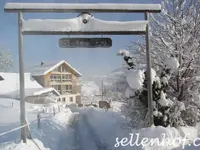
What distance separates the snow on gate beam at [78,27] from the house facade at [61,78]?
26552 millimetres

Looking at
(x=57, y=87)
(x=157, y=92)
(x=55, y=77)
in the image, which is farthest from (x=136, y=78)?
(x=55, y=77)

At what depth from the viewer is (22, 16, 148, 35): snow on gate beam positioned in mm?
6841

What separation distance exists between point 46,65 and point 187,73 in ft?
92.5

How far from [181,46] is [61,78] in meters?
26.7

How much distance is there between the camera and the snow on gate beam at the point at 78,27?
6.84 meters

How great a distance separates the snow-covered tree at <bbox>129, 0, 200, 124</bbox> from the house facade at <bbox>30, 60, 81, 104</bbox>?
974 inches

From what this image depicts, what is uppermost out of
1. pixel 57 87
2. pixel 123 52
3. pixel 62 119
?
pixel 123 52

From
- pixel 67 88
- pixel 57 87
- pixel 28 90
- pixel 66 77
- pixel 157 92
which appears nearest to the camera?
pixel 157 92

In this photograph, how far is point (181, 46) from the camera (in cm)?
878

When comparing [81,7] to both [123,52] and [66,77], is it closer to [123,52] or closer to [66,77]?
[123,52]

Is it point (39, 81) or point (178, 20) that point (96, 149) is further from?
point (39, 81)

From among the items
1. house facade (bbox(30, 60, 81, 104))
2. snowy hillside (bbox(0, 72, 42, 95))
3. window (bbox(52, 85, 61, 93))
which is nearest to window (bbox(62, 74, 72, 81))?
house facade (bbox(30, 60, 81, 104))

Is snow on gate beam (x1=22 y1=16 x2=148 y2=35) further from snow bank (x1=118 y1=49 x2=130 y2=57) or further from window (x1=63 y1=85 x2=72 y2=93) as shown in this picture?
window (x1=63 y1=85 x2=72 y2=93)

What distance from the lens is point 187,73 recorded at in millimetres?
8938
